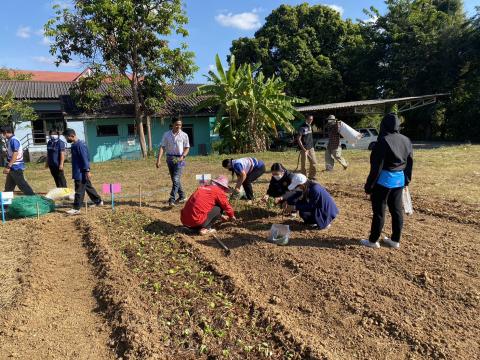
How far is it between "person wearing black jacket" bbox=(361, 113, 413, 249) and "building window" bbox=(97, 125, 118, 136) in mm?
20213

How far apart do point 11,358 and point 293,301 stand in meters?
2.32

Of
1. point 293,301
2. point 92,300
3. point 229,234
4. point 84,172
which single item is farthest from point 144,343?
point 84,172

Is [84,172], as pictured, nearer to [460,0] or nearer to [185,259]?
[185,259]

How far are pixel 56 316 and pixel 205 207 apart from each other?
2432 millimetres

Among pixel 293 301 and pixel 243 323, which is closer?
pixel 243 323

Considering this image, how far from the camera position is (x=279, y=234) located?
513 cm

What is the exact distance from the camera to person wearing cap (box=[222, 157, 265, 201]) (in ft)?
21.5

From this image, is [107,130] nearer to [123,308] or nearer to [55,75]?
[123,308]

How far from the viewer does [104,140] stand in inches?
877

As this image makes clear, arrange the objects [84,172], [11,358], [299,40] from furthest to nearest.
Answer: [299,40], [84,172], [11,358]

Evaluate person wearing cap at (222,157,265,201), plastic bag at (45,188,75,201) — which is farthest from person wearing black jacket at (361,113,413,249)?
plastic bag at (45,188,75,201)

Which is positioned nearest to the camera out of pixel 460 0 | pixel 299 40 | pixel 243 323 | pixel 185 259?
pixel 243 323

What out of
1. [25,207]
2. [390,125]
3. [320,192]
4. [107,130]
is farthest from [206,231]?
[107,130]

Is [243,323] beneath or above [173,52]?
beneath
